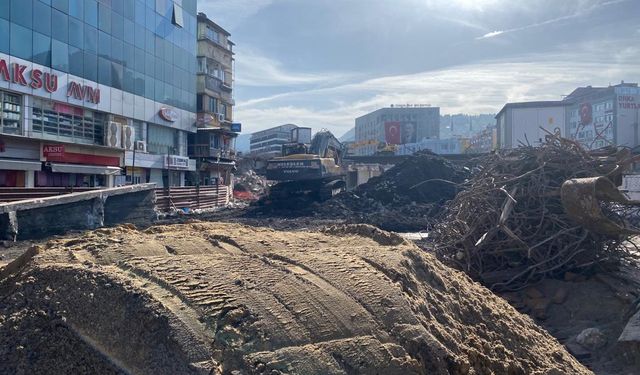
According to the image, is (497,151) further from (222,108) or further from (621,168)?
(222,108)

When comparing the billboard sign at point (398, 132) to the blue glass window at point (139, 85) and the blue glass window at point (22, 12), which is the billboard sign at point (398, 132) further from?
the blue glass window at point (22, 12)

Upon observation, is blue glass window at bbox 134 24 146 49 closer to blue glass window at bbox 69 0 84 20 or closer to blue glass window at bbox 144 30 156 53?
blue glass window at bbox 144 30 156 53

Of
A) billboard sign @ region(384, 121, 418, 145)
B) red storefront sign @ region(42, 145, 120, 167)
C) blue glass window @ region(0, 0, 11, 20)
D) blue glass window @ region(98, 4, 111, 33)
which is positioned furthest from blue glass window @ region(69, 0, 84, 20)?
billboard sign @ region(384, 121, 418, 145)

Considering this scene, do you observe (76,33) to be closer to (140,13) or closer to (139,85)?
(139,85)

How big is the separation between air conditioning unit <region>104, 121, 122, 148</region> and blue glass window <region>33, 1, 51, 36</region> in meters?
5.89

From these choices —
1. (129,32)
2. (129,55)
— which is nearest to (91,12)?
(129,32)

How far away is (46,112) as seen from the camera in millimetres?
25609

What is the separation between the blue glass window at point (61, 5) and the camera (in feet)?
84.8

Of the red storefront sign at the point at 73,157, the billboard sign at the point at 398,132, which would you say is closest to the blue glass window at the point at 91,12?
the red storefront sign at the point at 73,157

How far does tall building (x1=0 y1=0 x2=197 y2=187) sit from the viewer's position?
2372 centimetres

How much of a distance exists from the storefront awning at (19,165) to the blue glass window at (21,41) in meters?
4.50

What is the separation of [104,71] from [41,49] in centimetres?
502

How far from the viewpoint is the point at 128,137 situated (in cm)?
3153

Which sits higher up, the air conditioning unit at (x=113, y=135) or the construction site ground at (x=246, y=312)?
the air conditioning unit at (x=113, y=135)
